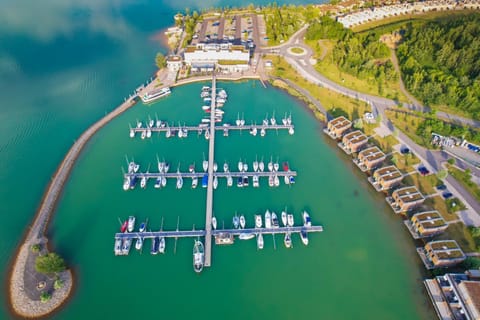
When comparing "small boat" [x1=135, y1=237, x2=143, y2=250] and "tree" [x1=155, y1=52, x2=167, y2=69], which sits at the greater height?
"tree" [x1=155, y1=52, x2=167, y2=69]

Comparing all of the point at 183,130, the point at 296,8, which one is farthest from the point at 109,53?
the point at 296,8

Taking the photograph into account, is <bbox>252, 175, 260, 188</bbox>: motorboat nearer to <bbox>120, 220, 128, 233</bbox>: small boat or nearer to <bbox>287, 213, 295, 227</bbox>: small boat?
<bbox>287, 213, 295, 227</bbox>: small boat

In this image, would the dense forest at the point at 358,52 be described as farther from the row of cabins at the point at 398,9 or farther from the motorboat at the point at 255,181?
the motorboat at the point at 255,181

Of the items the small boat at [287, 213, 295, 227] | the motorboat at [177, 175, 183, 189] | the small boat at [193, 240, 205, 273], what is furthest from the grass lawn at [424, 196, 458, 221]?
the motorboat at [177, 175, 183, 189]

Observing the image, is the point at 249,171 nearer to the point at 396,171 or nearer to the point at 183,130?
the point at 183,130

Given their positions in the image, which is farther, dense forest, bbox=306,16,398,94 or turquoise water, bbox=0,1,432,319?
dense forest, bbox=306,16,398,94

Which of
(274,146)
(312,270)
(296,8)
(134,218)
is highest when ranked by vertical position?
(296,8)

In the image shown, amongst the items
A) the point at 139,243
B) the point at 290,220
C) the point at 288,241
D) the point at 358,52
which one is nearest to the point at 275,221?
the point at 290,220

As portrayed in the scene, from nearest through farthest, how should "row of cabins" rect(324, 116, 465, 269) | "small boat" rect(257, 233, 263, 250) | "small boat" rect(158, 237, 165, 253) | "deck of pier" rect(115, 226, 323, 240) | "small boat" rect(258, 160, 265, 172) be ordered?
"row of cabins" rect(324, 116, 465, 269), "small boat" rect(158, 237, 165, 253), "small boat" rect(257, 233, 263, 250), "deck of pier" rect(115, 226, 323, 240), "small boat" rect(258, 160, 265, 172)
